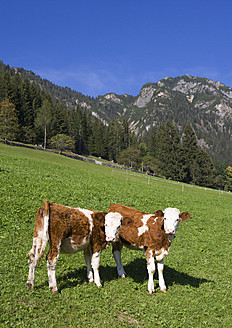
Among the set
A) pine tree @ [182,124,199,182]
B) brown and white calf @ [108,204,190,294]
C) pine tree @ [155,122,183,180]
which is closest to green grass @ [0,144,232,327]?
brown and white calf @ [108,204,190,294]

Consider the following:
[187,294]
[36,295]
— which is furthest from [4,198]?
[187,294]

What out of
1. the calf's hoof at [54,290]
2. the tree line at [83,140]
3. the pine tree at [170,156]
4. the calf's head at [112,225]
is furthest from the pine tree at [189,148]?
the calf's hoof at [54,290]

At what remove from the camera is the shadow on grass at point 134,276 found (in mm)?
7215

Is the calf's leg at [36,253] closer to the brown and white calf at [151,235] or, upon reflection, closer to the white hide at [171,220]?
the brown and white calf at [151,235]

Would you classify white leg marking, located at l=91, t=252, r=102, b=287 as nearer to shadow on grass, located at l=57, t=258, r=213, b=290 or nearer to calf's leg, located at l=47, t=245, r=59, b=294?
shadow on grass, located at l=57, t=258, r=213, b=290

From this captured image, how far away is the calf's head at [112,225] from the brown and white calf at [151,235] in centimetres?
54

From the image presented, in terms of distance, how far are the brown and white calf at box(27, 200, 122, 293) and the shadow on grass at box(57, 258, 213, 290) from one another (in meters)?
0.51

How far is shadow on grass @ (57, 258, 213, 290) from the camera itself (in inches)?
284

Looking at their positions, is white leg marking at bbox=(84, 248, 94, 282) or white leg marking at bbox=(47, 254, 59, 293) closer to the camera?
white leg marking at bbox=(47, 254, 59, 293)

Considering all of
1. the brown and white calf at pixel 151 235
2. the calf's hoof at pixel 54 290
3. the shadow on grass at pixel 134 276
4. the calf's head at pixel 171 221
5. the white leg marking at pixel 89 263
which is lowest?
the shadow on grass at pixel 134 276

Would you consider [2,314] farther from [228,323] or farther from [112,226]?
[228,323]

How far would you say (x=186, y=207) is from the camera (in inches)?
886

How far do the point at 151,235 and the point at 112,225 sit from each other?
145 cm

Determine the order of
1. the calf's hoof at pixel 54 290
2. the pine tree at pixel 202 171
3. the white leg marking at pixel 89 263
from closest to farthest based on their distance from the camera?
the calf's hoof at pixel 54 290
the white leg marking at pixel 89 263
the pine tree at pixel 202 171
